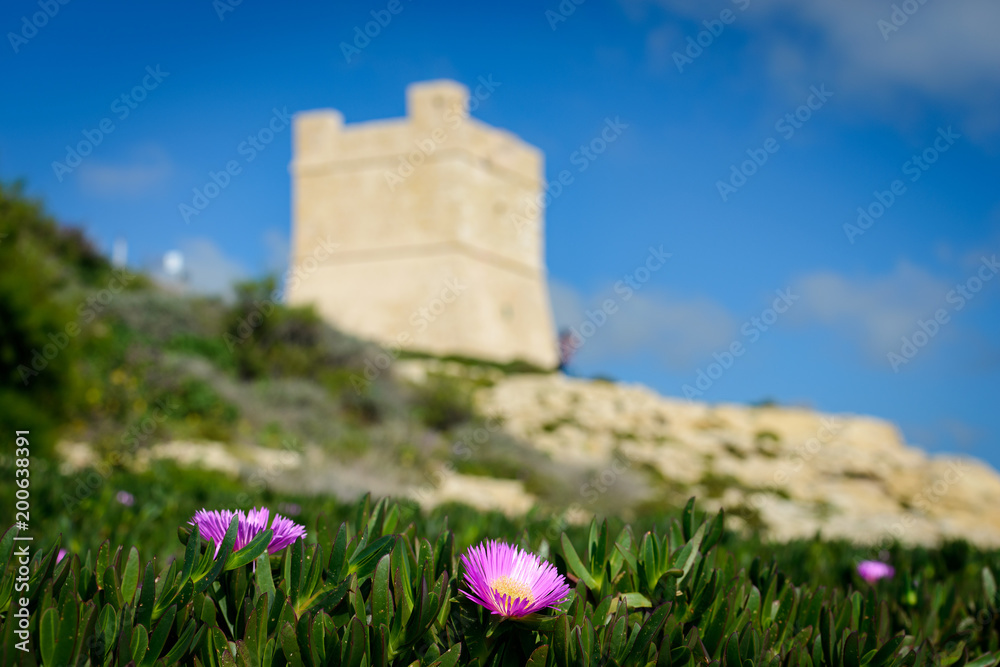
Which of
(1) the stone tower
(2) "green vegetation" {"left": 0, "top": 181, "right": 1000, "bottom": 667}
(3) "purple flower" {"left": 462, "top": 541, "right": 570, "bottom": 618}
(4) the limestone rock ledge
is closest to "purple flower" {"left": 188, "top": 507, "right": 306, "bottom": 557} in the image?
(2) "green vegetation" {"left": 0, "top": 181, "right": 1000, "bottom": 667}

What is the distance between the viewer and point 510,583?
118cm

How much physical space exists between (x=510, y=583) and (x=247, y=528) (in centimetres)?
45

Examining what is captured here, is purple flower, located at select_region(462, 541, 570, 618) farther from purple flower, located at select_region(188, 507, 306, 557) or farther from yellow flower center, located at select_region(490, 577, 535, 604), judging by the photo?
purple flower, located at select_region(188, 507, 306, 557)

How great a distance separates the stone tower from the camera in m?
28.2

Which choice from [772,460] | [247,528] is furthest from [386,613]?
[772,460]

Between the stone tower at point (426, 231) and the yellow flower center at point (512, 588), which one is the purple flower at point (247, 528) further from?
the stone tower at point (426, 231)

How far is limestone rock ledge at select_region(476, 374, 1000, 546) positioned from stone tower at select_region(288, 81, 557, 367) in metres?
10.7

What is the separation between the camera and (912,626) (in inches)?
79.3

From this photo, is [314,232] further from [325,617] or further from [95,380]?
[325,617]

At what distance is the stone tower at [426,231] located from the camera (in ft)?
92.7

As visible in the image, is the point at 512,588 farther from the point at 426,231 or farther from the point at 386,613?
the point at 426,231

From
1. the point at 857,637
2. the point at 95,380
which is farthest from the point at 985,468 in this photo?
the point at 857,637

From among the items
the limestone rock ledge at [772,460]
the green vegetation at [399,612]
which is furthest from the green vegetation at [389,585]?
the limestone rock ledge at [772,460]

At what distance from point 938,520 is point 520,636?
38.4ft
